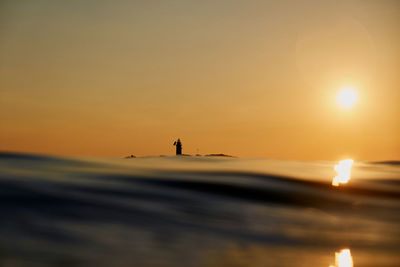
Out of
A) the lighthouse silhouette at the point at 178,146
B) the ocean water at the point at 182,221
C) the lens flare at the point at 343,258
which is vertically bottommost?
the lens flare at the point at 343,258

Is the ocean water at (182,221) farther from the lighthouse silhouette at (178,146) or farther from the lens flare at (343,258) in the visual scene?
the lighthouse silhouette at (178,146)

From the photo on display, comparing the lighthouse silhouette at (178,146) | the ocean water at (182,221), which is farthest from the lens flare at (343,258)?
the lighthouse silhouette at (178,146)

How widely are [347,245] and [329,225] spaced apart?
3.66 ft

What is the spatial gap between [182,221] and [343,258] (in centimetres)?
228

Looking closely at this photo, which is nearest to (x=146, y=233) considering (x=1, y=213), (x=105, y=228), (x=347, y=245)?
(x=105, y=228)

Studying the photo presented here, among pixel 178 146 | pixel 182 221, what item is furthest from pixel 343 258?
pixel 178 146

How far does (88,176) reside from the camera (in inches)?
389

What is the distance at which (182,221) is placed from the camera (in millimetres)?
6859

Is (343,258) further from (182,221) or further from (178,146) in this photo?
(178,146)

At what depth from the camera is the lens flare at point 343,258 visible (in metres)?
5.60

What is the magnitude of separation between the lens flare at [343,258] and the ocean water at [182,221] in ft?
0.04

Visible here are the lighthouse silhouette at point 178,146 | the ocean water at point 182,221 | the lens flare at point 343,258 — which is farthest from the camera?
the lighthouse silhouette at point 178,146

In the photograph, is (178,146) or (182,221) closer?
(182,221)

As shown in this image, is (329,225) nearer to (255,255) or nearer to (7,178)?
(255,255)
